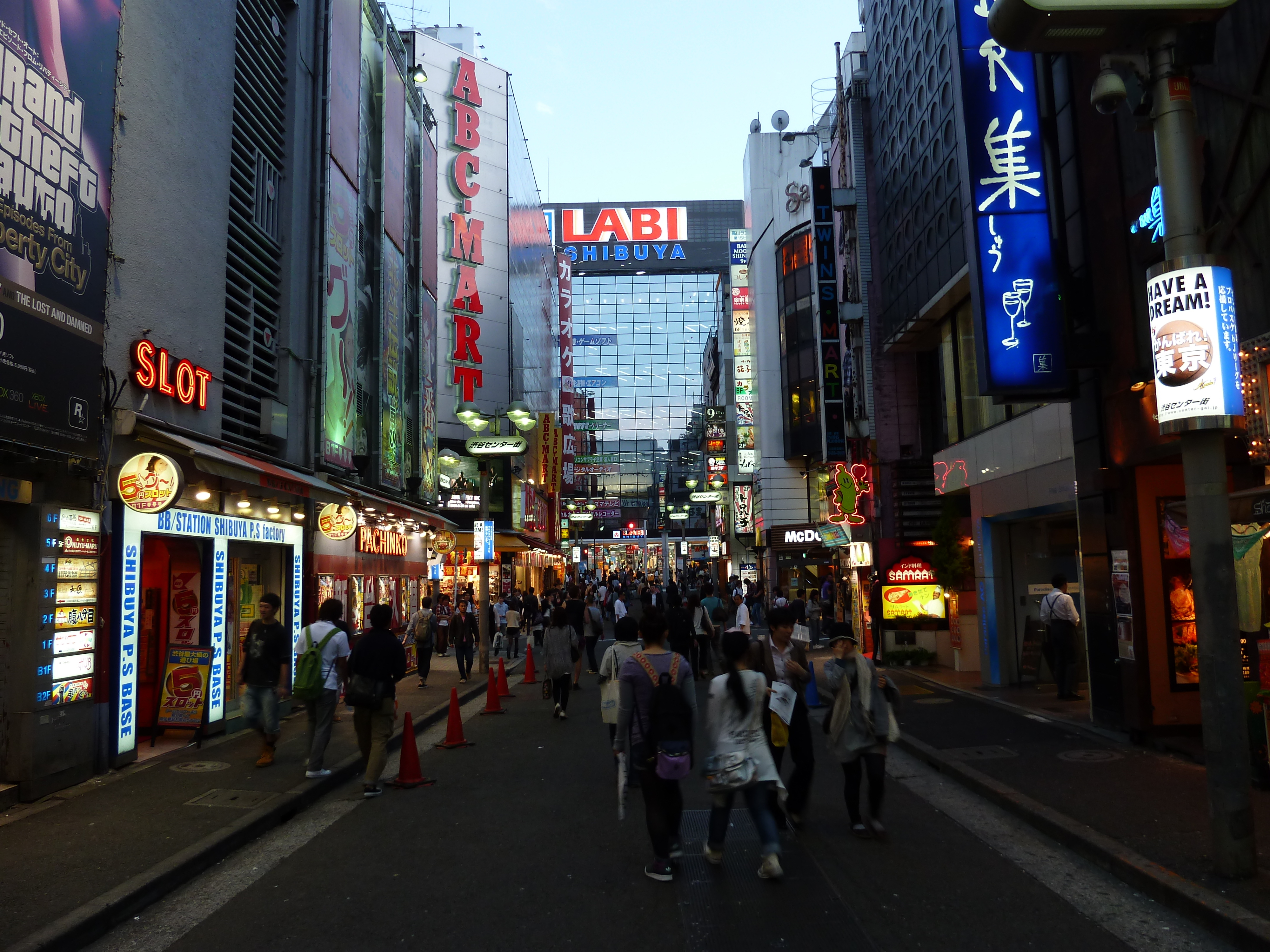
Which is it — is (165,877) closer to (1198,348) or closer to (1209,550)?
(1209,550)

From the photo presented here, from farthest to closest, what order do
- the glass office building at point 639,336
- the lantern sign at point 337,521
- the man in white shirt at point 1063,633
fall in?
the glass office building at point 639,336
the lantern sign at point 337,521
the man in white shirt at point 1063,633

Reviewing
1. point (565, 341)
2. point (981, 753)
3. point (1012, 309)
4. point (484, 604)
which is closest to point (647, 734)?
point (981, 753)

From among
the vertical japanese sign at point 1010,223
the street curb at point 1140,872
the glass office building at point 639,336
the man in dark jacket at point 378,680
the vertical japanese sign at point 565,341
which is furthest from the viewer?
the glass office building at point 639,336

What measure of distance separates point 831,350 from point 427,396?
40.0 ft

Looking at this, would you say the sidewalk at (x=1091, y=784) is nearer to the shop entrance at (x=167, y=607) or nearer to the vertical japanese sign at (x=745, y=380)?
the shop entrance at (x=167, y=607)

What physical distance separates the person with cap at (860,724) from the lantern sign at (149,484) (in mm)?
7057

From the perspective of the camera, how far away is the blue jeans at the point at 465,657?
19359 mm

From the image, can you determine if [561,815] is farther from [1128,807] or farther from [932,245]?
[932,245]

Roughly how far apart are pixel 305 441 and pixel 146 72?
7.07 metres

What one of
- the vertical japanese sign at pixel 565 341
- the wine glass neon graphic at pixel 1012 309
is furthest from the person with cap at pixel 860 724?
the vertical japanese sign at pixel 565 341

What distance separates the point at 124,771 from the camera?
9.97 metres

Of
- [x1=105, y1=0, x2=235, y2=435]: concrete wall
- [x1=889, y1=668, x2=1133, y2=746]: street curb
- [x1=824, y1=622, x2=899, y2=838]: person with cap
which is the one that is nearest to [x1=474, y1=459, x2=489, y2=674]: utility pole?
[x1=105, y1=0, x2=235, y2=435]: concrete wall

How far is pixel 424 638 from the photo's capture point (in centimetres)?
1788

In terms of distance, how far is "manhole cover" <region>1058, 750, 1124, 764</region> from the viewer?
31.5 feet
